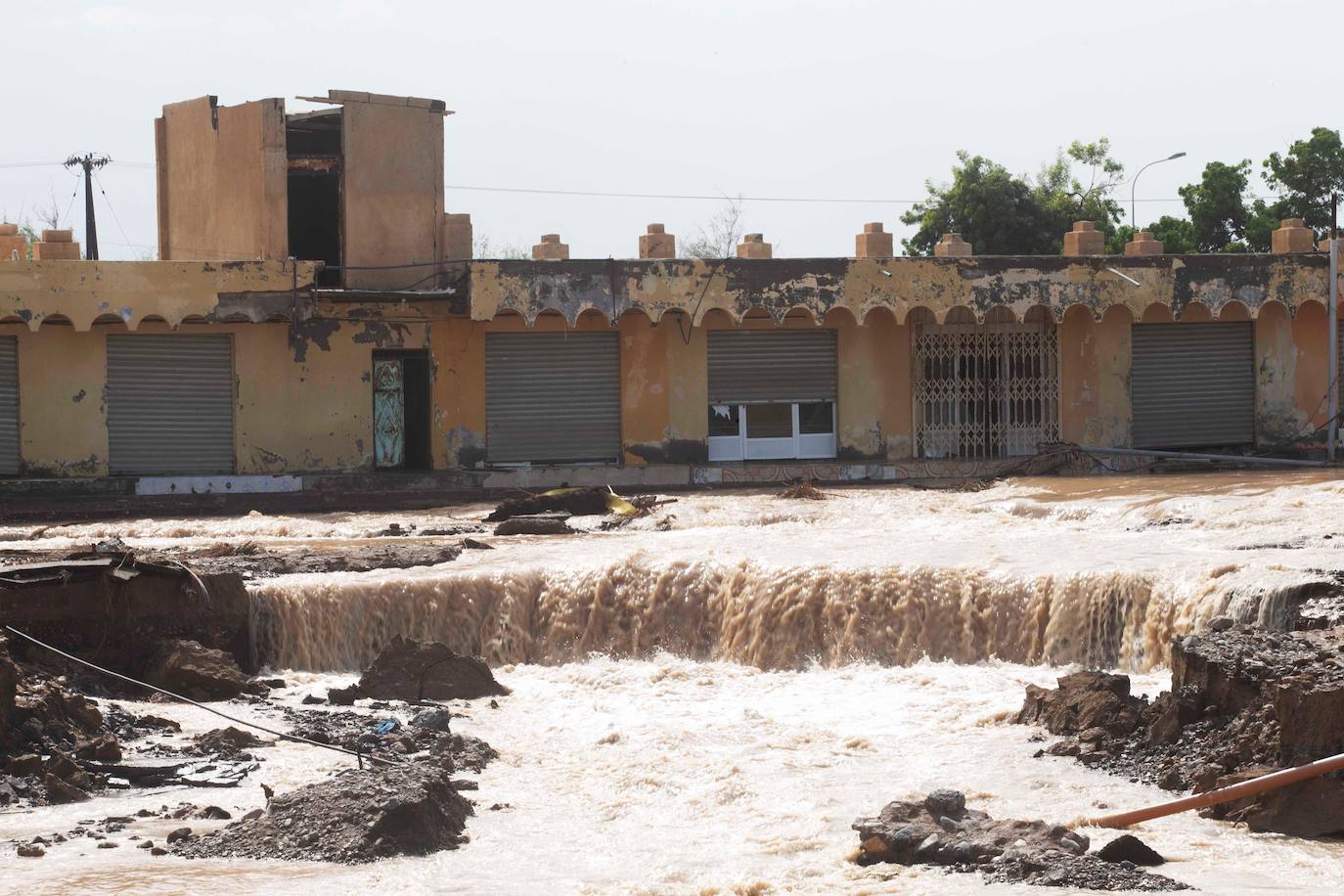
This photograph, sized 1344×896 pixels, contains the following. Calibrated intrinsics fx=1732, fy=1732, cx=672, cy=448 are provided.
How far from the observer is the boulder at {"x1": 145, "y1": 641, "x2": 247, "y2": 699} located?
12.7 meters

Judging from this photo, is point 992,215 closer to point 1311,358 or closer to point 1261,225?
point 1261,225

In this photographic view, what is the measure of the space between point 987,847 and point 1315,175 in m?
35.1

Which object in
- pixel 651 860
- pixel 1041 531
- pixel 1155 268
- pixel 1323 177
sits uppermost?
pixel 1323 177

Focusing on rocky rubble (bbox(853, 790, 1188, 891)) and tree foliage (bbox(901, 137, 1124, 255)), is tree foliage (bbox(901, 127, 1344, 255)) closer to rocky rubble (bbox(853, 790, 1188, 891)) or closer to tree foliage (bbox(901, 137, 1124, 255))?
tree foliage (bbox(901, 137, 1124, 255))

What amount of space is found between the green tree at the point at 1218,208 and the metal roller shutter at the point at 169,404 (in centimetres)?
2588

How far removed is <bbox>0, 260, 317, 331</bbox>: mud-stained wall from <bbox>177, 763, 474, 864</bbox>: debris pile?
13.8 meters

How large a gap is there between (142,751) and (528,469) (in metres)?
12.5

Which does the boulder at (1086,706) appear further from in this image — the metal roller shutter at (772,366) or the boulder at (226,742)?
the metal roller shutter at (772,366)

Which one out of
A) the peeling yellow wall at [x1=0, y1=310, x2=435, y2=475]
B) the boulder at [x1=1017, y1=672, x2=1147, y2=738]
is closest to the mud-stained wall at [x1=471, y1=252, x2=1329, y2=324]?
the peeling yellow wall at [x1=0, y1=310, x2=435, y2=475]

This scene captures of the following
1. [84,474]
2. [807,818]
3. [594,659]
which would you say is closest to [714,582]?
[594,659]

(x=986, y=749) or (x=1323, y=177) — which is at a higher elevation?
(x=1323, y=177)

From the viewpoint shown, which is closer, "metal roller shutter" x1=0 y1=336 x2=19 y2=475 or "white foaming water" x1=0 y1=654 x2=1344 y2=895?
"white foaming water" x1=0 y1=654 x2=1344 y2=895

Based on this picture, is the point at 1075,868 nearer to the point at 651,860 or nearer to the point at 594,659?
the point at 651,860

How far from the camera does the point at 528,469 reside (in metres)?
23.3
